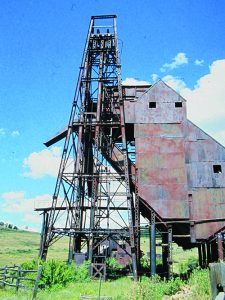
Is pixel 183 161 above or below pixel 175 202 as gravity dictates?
above

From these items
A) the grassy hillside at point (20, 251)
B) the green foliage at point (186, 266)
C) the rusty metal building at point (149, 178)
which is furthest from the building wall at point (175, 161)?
the grassy hillside at point (20, 251)


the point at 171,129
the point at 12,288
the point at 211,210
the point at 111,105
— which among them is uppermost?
the point at 111,105

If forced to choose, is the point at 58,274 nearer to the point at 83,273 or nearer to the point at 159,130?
the point at 83,273

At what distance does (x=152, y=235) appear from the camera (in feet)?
61.8

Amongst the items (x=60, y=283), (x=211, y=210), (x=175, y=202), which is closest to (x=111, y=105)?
(x=175, y=202)

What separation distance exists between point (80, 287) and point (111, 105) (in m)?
13.6

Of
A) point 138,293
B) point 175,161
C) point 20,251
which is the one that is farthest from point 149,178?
point 20,251

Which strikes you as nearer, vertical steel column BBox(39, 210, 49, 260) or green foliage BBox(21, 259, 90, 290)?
green foliage BBox(21, 259, 90, 290)

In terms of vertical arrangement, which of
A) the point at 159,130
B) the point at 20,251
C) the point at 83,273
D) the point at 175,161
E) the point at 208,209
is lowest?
the point at 83,273

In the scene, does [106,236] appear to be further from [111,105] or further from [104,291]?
[111,105]

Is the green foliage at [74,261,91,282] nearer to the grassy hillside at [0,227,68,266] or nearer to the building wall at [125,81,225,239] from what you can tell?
the building wall at [125,81,225,239]

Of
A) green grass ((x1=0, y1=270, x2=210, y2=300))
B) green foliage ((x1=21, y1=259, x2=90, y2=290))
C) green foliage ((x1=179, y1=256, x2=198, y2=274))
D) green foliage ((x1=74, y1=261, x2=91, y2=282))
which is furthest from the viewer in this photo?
green foliage ((x1=179, y1=256, x2=198, y2=274))

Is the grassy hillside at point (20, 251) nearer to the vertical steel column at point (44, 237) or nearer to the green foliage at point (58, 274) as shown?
the vertical steel column at point (44, 237)

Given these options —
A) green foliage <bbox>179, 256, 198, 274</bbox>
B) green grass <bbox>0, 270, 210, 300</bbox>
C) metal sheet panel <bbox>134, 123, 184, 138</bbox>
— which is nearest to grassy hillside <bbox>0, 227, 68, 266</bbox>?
green foliage <bbox>179, 256, 198, 274</bbox>
